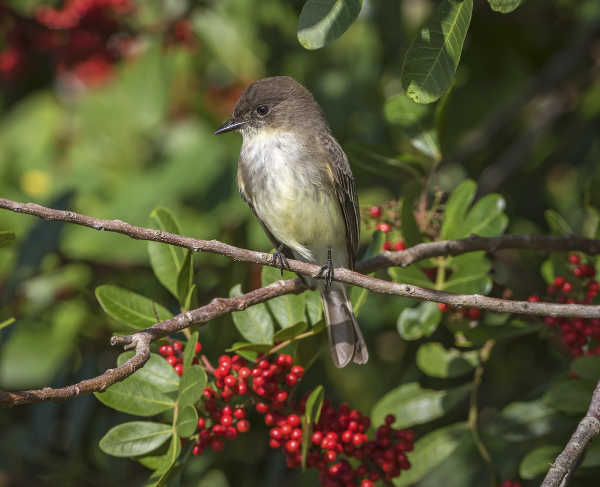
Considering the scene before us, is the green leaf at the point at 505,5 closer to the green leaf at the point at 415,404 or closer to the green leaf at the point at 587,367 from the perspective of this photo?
the green leaf at the point at 587,367

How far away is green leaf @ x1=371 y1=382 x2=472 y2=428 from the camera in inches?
129

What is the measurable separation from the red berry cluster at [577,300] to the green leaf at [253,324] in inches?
45.2

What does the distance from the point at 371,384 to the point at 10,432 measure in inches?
86.5

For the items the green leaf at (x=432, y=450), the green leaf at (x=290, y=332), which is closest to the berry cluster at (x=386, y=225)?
the green leaf at (x=290, y=332)

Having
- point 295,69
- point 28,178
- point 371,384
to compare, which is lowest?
point 371,384

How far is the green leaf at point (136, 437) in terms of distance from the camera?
2.68 meters

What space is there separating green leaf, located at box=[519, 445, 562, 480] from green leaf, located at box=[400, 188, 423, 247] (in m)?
1.02

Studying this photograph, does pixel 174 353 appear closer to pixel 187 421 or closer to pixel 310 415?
pixel 187 421

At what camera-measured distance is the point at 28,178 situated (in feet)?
16.8

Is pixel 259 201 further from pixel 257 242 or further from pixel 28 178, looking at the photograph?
pixel 28 178

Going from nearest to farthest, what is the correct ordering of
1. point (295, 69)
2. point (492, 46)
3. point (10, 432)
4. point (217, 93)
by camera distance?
point (10, 432) → point (295, 69) → point (492, 46) → point (217, 93)

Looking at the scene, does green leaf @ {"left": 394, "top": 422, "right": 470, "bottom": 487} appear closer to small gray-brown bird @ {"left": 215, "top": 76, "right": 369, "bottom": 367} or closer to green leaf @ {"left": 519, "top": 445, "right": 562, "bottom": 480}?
green leaf @ {"left": 519, "top": 445, "right": 562, "bottom": 480}

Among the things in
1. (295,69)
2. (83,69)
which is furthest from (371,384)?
(83,69)

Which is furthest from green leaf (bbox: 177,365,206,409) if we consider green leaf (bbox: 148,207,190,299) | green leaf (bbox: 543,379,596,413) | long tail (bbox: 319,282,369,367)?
green leaf (bbox: 543,379,596,413)
